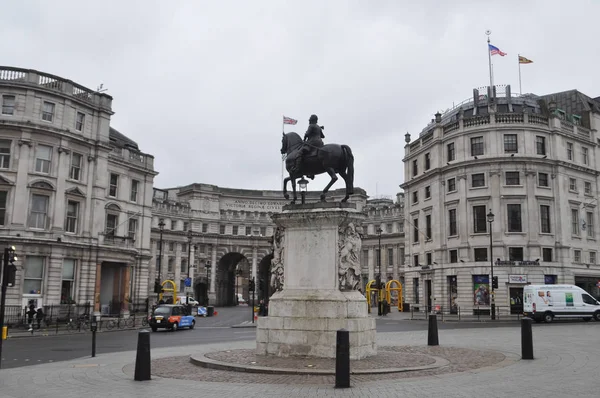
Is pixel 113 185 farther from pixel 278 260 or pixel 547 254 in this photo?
pixel 547 254

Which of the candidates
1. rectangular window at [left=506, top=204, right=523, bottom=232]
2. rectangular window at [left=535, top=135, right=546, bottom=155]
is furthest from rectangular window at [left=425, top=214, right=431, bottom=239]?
rectangular window at [left=535, top=135, right=546, bottom=155]

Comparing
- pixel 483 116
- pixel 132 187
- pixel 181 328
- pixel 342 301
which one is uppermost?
pixel 483 116

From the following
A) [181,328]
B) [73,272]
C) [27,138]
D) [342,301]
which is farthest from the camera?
[73,272]

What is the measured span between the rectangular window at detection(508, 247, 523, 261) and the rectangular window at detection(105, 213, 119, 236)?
3696 centimetres

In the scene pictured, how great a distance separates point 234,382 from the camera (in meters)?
11.6

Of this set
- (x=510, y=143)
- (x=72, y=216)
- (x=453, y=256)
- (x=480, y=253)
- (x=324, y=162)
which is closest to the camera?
(x=324, y=162)

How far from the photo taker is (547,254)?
5147cm

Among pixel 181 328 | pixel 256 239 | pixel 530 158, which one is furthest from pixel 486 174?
pixel 256 239

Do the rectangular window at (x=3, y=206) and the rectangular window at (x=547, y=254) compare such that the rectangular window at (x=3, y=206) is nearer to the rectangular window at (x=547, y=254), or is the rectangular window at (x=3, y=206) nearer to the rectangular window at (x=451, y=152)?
the rectangular window at (x=451, y=152)

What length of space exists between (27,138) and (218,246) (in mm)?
60140

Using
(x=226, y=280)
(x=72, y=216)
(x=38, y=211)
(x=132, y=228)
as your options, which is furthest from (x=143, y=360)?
(x=226, y=280)

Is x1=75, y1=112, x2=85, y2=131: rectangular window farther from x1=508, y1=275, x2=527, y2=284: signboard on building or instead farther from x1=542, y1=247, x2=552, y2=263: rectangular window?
x1=542, y1=247, x2=552, y2=263: rectangular window

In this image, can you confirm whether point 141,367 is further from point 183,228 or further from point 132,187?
point 183,228

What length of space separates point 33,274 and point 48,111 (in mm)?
12465
